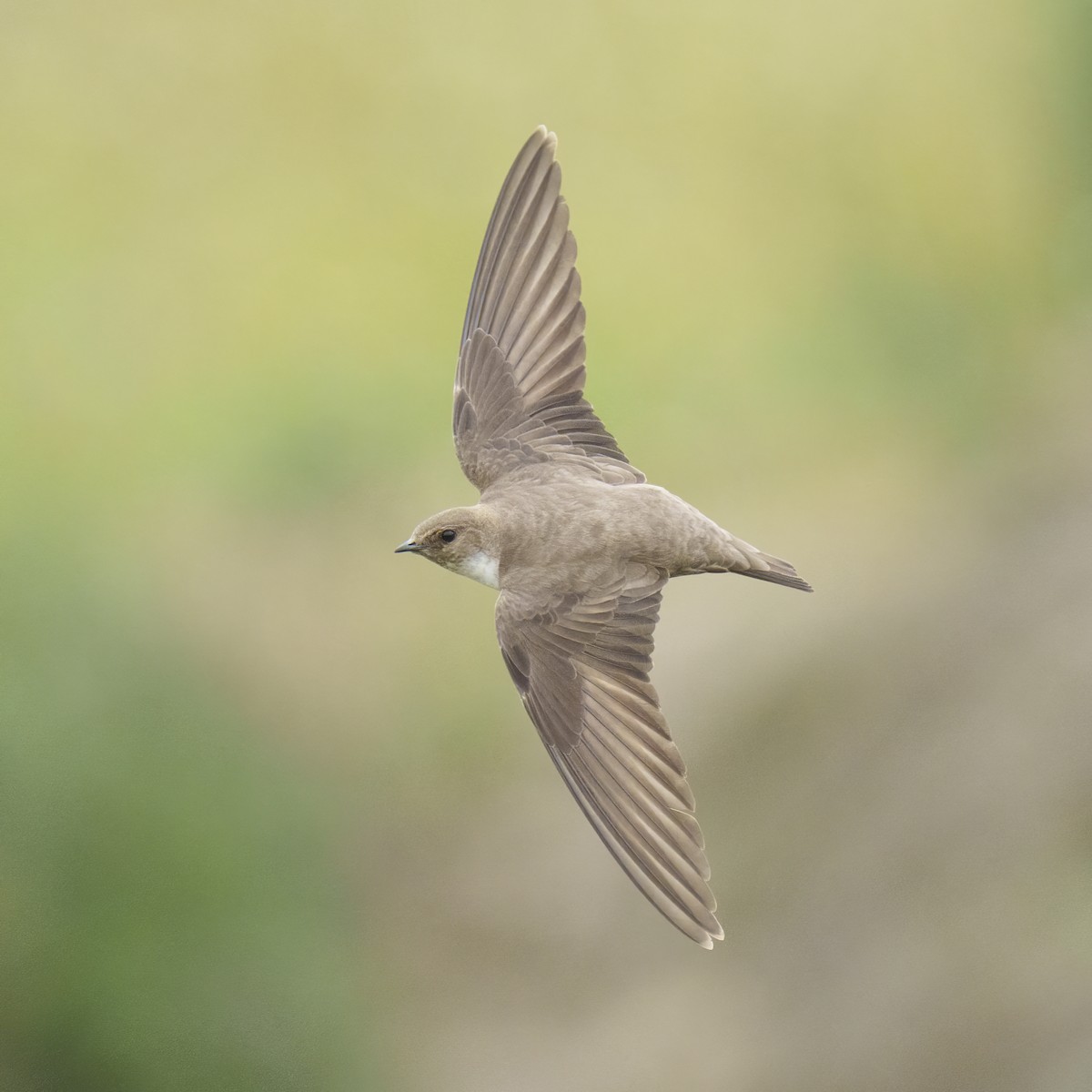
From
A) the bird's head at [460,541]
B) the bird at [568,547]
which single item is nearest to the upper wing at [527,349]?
the bird at [568,547]

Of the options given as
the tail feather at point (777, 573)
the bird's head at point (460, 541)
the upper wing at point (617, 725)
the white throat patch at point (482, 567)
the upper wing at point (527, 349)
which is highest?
the upper wing at point (527, 349)

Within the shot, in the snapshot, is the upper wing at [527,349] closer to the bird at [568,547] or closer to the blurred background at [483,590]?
the bird at [568,547]

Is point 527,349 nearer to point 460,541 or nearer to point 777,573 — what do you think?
point 460,541

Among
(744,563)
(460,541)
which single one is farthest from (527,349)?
(744,563)

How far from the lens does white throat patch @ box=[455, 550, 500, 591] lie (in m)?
3.43

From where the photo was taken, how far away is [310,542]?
7188 mm

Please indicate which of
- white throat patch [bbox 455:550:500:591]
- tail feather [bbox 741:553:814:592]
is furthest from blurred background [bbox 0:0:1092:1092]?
white throat patch [bbox 455:550:500:591]

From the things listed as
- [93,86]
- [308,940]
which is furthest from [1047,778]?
[93,86]

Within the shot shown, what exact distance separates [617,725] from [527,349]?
1.23 meters

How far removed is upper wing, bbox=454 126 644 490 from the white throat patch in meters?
0.39

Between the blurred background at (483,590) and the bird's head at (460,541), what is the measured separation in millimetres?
3073

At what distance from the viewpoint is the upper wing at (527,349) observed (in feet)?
12.3

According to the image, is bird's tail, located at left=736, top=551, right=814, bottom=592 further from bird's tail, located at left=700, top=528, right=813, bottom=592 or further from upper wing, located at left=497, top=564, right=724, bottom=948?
upper wing, located at left=497, top=564, right=724, bottom=948

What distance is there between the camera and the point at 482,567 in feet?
11.3
